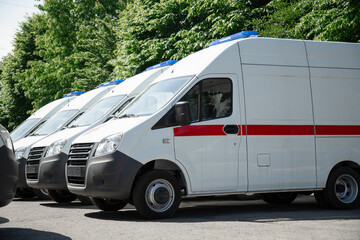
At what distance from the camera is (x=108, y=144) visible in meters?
8.34

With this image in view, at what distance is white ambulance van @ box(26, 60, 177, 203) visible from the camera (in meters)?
10.9

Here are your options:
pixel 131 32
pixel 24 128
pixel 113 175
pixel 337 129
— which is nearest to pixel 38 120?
pixel 24 128

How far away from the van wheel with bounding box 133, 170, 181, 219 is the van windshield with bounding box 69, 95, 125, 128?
358 centimetres

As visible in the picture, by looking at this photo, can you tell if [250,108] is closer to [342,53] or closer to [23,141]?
[342,53]

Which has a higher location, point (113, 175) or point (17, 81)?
point (17, 81)

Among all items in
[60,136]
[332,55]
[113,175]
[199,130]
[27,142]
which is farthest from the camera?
[27,142]

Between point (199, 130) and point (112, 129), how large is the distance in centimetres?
132

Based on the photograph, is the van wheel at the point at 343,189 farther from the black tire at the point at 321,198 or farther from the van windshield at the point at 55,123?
the van windshield at the point at 55,123

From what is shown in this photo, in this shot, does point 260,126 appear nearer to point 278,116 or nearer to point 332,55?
point 278,116

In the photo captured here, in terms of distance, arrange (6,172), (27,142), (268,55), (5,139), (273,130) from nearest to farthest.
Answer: (6,172) < (5,139) < (273,130) < (268,55) < (27,142)

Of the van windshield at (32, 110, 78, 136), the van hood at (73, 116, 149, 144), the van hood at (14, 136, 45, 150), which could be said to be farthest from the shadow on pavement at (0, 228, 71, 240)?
the van windshield at (32, 110, 78, 136)

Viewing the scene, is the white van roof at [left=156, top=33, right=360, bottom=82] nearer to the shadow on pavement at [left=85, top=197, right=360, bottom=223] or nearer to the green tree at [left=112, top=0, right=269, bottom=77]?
the shadow on pavement at [left=85, top=197, right=360, bottom=223]

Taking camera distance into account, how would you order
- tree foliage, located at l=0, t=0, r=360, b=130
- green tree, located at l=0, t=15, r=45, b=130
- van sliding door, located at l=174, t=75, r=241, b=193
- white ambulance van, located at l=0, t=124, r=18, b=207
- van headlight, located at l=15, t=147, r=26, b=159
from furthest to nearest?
green tree, located at l=0, t=15, r=45, b=130, tree foliage, located at l=0, t=0, r=360, b=130, van headlight, located at l=15, t=147, r=26, b=159, van sliding door, located at l=174, t=75, r=241, b=193, white ambulance van, located at l=0, t=124, r=18, b=207

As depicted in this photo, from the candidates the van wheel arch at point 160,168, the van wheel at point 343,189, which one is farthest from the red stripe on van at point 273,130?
the van wheel at point 343,189
